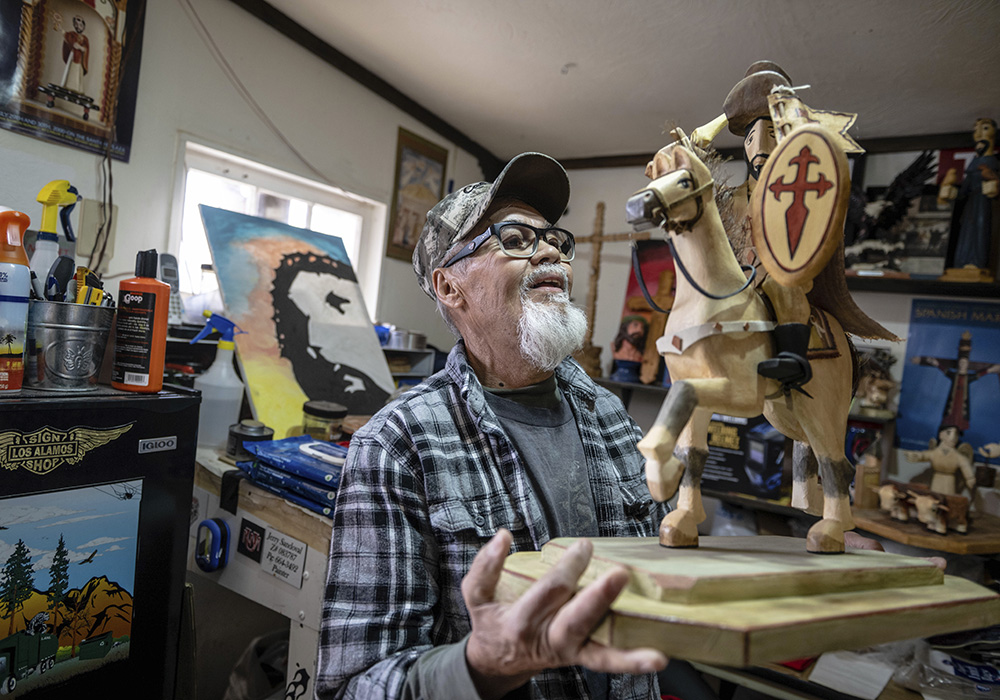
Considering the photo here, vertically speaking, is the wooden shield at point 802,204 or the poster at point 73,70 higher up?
the poster at point 73,70

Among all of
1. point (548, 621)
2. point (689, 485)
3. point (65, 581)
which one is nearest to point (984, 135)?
point (689, 485)

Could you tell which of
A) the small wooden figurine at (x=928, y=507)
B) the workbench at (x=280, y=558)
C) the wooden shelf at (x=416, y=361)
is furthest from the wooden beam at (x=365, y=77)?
the small wooden figurine at (x=928, y=507)

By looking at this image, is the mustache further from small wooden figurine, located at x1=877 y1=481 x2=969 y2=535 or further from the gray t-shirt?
small wooden figurine, located at x1=877 y1=481 x2=969 y2=535

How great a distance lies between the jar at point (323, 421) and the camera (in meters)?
1.93

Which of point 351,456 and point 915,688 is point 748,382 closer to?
point 351,456

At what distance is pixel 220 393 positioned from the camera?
193 centimetres

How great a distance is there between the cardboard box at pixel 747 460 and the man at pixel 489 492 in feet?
6.15

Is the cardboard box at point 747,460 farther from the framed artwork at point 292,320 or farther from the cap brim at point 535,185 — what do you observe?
the cap brim at point 535,185

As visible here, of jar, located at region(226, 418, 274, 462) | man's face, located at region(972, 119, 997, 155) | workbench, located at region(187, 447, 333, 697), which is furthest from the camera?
man's face, located at region(972, 119, 997, 155)

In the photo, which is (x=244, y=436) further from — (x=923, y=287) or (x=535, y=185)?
(x=923, y=287)

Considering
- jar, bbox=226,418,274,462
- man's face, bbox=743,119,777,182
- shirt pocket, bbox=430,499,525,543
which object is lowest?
jar, bbox=226,418,274,462

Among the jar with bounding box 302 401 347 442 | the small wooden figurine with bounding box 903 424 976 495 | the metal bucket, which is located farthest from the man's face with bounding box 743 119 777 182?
the small wooden figurine with bounding box 903 424 976 495

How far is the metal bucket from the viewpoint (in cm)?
120

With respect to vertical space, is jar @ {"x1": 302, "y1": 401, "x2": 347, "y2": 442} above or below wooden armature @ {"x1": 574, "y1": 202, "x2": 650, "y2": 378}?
below
